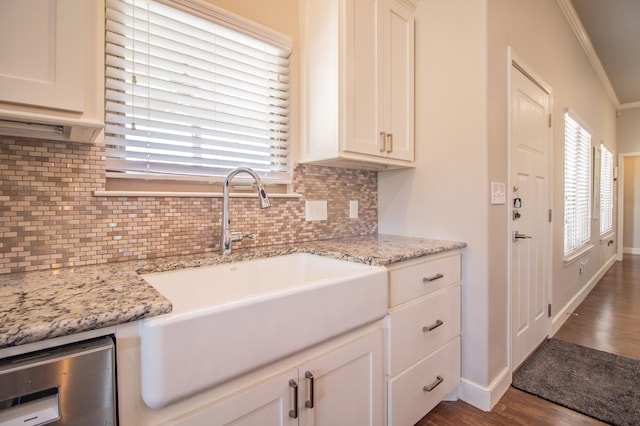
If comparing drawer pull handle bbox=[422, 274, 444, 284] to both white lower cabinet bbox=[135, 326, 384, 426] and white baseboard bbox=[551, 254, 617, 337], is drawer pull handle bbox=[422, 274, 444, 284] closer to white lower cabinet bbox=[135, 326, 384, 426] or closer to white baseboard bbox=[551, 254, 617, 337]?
white lower cabinet bbox=[135, 326, 384, 426]

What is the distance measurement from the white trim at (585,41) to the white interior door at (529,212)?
41.7 inches

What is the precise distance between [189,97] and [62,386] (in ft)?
3.94

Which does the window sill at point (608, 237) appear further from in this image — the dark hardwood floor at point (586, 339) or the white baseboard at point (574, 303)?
the dark hardwood floor at point (586, 339)

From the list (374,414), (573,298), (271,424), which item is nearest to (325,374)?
(271,424)

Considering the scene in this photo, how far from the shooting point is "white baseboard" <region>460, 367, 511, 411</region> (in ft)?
5.43

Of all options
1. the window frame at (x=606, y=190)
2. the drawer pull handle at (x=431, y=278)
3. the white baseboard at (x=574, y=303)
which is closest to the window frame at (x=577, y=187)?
the white baseboard at (x=574, y=303)

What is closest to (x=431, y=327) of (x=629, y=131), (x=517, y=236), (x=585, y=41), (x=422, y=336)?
(x=422, y=336)

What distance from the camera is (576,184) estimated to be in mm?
3344

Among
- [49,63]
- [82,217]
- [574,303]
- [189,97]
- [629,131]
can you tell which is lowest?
[574,303]

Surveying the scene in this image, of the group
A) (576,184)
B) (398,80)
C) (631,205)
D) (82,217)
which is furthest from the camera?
(631,205)

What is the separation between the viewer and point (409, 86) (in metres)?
1.89

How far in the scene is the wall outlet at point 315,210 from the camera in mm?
1825

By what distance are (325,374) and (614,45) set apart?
4.90 metres

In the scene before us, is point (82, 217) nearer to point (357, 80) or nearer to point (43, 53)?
point (43, 53)
